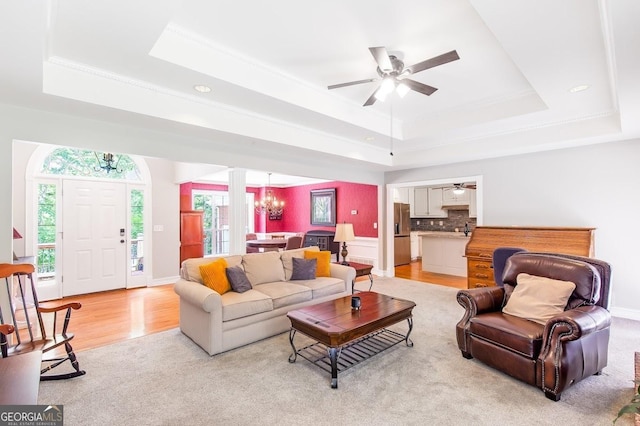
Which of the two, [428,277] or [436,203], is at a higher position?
[436,203]

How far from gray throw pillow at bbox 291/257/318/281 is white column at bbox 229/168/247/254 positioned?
96cm

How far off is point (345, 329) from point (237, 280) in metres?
1.58

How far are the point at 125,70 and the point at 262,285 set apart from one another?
2.70 m

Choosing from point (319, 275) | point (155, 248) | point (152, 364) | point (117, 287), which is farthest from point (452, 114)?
point (117, 287)

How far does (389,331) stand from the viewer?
362cm

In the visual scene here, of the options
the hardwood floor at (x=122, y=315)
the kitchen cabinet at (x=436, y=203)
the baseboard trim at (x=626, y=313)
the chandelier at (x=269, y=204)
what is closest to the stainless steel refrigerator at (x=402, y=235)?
the kitchen cabinet at (x=436, y=203)

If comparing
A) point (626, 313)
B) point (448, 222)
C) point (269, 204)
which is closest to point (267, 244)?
point (269, 204)

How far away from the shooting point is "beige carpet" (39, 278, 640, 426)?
213 cm

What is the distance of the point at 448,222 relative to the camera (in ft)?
30.7

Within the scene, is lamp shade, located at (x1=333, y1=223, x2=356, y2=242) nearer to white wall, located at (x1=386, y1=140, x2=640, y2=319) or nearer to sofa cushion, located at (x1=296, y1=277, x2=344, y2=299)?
sofa cushion, located at (x1=296, y1=277, x2=344, y2=299)

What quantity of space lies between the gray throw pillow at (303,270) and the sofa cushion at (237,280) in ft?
2.59

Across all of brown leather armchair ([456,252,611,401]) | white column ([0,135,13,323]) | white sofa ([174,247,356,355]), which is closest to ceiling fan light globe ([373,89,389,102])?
brown leather armchair ([456,252,611,401])

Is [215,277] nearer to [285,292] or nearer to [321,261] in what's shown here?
[285,292]

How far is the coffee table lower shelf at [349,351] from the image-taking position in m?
2.84
